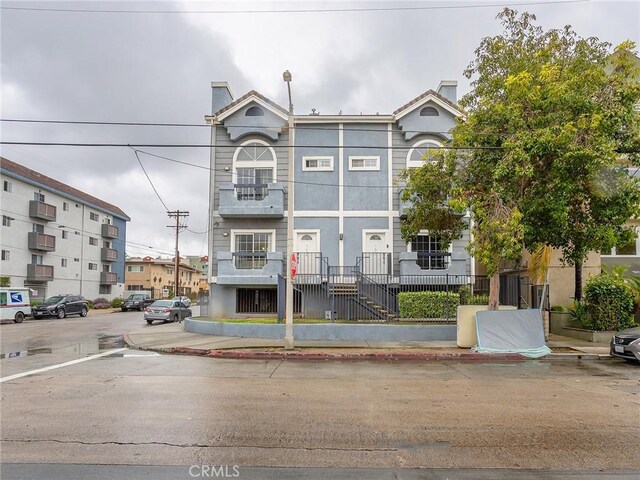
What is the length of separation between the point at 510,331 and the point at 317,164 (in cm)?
1183

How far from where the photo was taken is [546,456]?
501 cm

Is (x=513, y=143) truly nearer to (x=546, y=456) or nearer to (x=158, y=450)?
(x=546, y=456)

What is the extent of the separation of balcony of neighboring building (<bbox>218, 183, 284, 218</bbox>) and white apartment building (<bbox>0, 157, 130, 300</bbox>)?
2450 cm

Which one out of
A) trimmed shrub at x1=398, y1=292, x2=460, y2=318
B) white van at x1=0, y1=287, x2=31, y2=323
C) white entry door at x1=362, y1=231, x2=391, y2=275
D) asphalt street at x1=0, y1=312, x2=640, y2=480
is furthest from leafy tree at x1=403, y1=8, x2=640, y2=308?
white van at x1=0, y1=287, x2=31, y2=323

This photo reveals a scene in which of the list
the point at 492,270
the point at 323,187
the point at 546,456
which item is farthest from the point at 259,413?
the point at 323,187

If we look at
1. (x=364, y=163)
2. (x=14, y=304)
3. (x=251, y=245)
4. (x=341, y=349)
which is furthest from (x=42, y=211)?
(x=341, y=349)

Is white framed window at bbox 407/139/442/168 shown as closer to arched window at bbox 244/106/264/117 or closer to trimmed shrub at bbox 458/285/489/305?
trimmed shrub at bbox 458/285/489/305

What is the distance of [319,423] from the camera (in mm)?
6230

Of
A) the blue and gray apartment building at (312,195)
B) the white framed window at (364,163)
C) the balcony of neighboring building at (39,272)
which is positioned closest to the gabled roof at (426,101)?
the blue and gray apartment building at (312,195)

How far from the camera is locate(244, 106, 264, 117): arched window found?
21688 millimetres

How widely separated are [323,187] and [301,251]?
315 centimetres

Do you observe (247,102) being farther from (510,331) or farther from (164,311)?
(510,331)

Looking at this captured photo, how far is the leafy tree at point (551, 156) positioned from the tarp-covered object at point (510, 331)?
0.72 meters

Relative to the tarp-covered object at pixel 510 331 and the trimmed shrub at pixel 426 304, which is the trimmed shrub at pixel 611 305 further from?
the trimmed shrub at pixel 426 304
